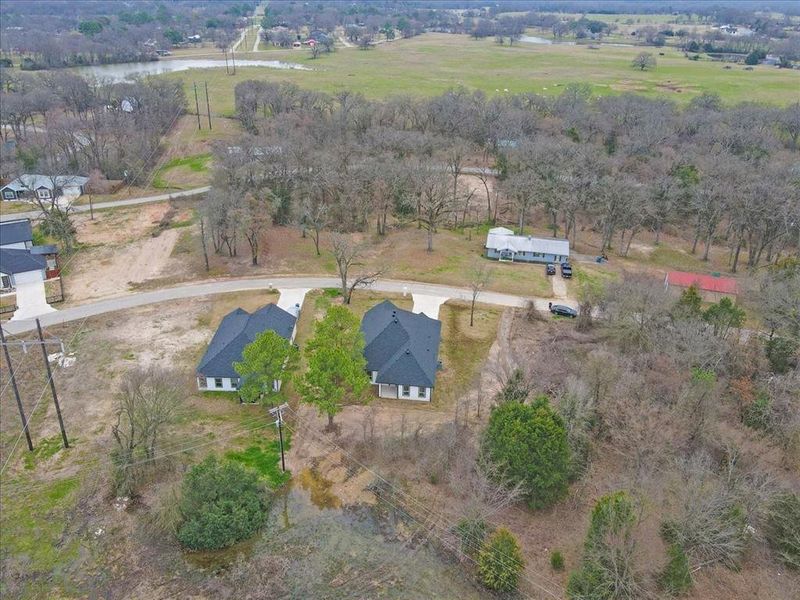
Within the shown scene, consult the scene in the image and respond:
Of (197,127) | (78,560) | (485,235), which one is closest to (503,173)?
(485,235)

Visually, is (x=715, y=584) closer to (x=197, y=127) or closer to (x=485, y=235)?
(x=485, y=235)

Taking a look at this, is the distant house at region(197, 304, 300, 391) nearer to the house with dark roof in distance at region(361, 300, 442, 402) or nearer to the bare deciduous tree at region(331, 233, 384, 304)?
the house with dark roof in distance at region(361, 300, 442, 402)

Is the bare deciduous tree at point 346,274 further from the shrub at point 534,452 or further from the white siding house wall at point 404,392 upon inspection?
the shrub at point 534,452

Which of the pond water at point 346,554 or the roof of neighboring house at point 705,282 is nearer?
the pond water at point 346,554

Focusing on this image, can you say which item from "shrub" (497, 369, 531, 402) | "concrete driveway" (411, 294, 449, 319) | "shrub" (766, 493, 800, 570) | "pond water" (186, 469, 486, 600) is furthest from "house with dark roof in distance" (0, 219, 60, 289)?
"shrub" (766, 493, 800, 570)

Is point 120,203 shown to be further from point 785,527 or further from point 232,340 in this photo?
point 785,527

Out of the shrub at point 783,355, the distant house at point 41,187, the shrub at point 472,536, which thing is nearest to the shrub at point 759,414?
the shrub at point 783,355

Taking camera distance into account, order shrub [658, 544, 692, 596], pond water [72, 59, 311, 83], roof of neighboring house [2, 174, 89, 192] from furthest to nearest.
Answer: pond water [72, 59, 311, 83] < roof of neighboring house [2, 174, 89, 192] < shrub [658, 544, 692, 596]
